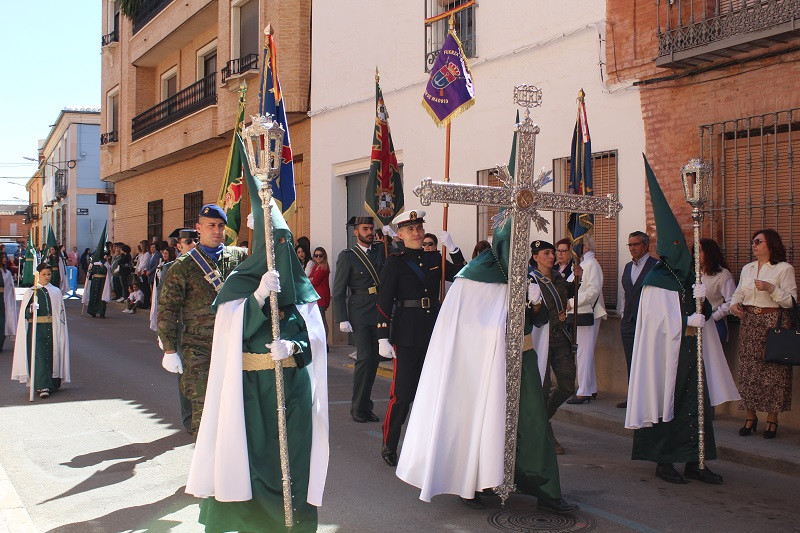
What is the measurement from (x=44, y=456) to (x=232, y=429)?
140 inches

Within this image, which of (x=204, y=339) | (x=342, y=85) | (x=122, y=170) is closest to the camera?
(x=204, y=339)

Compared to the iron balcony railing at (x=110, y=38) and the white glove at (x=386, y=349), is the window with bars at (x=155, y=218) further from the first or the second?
the white glove at (x=386, y=349)

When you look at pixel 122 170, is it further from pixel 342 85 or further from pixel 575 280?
pixel 575 280

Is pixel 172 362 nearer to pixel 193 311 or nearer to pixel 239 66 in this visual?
pixel 193 311

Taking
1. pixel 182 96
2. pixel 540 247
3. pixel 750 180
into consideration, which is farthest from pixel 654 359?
pixel 182 96

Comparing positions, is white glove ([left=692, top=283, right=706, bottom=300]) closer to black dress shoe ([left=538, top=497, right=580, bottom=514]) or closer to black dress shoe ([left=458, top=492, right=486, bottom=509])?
black dress shoe ([left=538, top=497, right=580, bottom=514])

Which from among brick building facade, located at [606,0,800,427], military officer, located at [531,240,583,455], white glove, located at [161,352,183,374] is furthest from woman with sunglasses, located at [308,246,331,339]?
white glove, located at [161,352,183,374]

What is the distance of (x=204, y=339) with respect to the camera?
676cm

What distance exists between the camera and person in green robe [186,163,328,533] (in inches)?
196

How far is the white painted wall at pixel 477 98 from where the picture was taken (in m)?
11.0

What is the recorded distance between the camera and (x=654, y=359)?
711 centimetres

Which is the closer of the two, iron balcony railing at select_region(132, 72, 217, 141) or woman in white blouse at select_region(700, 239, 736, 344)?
woman in white blouse at select_region(700, 239, 736, 344)

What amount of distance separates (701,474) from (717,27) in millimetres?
4901

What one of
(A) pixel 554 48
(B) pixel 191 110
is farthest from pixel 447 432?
(B) pixel 191 110
